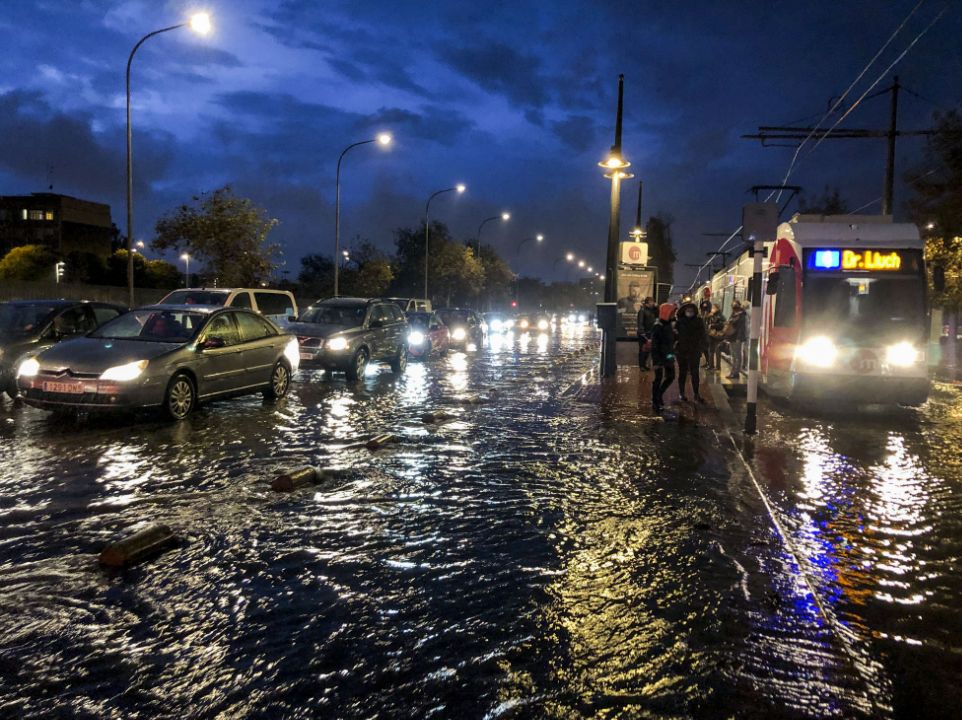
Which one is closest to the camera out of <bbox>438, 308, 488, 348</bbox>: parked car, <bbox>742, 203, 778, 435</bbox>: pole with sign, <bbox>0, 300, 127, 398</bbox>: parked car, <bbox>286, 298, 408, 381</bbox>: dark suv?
<bbox>742, 203, 778, 435</bbox>: pole with sign

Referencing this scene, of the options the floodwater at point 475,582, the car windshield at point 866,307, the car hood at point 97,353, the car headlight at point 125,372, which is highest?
the car windshield at point 866,307

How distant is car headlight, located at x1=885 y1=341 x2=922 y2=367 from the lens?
13.0m

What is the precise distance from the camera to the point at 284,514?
6.29 m

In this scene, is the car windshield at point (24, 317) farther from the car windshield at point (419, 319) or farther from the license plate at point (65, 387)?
the car windshield at point (419, 319)

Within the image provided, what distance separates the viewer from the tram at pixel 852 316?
1302 cm

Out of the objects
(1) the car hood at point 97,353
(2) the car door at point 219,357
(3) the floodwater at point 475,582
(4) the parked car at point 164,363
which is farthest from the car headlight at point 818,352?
(1) the car hood at point 97,353

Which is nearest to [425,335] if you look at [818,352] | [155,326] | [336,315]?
[336,315]

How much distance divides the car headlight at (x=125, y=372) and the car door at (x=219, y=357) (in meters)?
1.08

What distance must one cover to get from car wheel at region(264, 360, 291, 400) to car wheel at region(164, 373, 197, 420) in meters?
2.17

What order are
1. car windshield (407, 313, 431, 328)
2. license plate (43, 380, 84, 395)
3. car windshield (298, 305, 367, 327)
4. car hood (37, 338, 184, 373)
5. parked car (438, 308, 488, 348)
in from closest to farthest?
license plate (43, 380, 84, 395)
car hood (37, 338, 184, 373)
car windshield (298, 305, 367, 327)
car windshield (407, 313, 431, 328)
parked car (438, 308, 488, 348)

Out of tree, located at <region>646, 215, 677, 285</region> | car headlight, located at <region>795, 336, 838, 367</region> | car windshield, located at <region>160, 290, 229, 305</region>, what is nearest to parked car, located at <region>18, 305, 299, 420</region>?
car windshield, located at <region>160, 290, 229, 305</region>

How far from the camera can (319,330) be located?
58.0 ft

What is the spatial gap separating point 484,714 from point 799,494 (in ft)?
16.9

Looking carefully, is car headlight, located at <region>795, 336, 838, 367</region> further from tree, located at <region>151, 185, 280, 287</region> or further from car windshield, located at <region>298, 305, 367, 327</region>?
tree, located at <region>151, 185, 280, 287</region>
